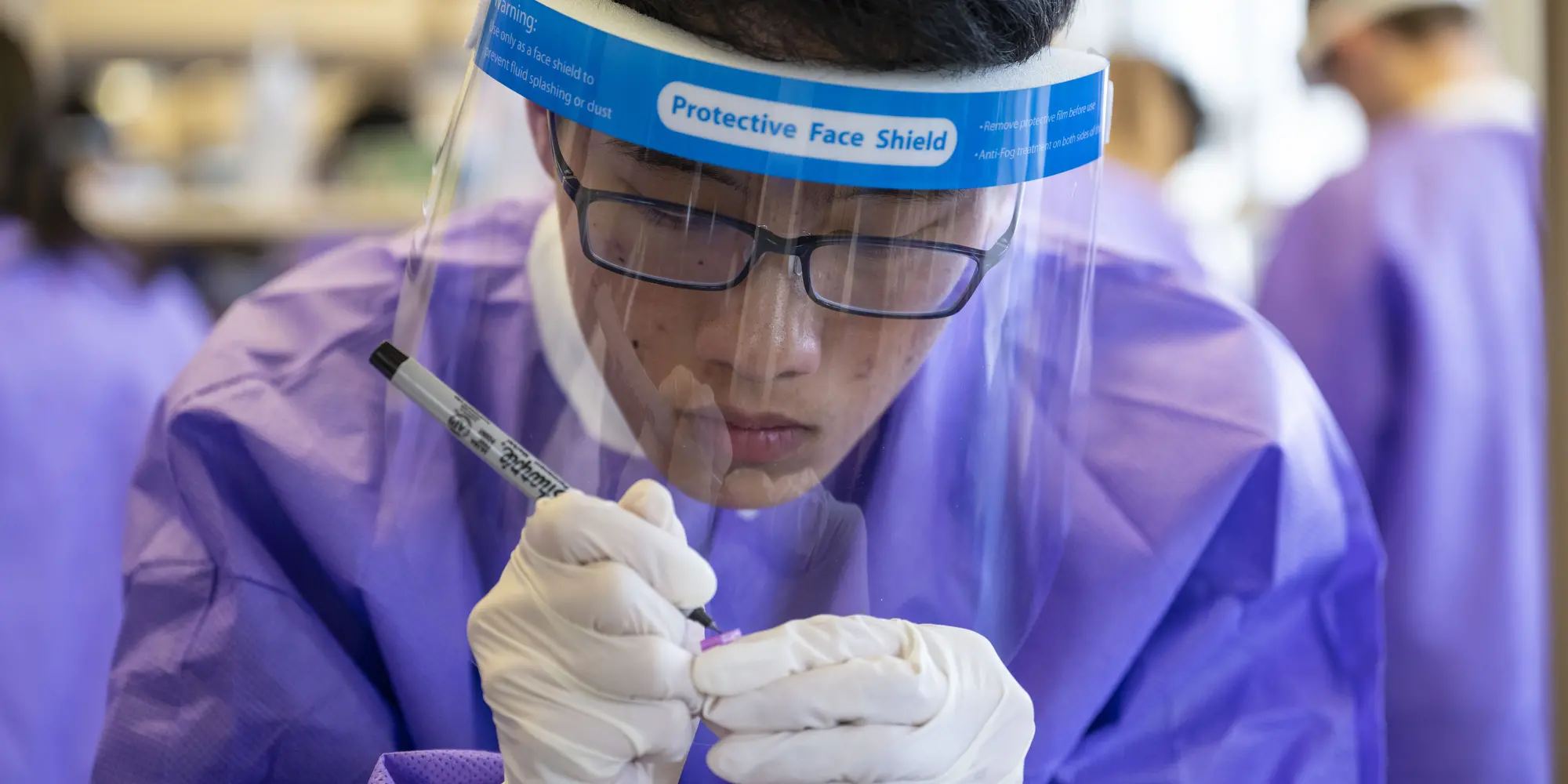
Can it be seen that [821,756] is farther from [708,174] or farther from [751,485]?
[708,174]

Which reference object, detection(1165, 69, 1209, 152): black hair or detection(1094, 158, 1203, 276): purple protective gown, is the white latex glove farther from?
detection(1165, 69, 1209, 152): black hair

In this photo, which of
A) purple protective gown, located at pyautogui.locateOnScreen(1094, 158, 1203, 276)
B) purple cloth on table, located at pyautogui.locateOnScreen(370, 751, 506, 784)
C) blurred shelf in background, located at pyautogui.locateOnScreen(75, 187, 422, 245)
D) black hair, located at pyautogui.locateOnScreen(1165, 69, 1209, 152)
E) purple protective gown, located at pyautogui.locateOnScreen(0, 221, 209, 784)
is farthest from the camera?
blurred shelf in background, located at pyautogui.locateOnScreen(75, 187, 422, 245)

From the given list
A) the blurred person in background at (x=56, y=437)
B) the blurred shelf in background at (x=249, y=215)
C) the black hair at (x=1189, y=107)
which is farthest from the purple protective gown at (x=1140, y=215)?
the blurred shelf in background at (x=249, y=215)

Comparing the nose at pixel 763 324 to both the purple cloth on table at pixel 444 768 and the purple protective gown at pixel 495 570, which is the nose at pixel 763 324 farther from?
the purple cloth on table at pixel 444 768

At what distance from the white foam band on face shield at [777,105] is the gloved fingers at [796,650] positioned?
0.69 ft

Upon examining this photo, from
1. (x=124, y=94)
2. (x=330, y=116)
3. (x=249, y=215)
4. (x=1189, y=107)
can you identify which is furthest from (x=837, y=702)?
(x=124, y=94)

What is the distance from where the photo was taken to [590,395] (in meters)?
0.66

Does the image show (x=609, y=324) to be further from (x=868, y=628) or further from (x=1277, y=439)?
(x=1277, y=439)

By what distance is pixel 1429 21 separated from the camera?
198 centimetres

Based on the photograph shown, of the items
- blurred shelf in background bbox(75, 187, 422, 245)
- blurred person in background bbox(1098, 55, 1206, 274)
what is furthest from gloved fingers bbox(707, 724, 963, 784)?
blurred shelf in background bbox(75, 187, 422, 245)

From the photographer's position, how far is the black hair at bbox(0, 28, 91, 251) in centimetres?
182

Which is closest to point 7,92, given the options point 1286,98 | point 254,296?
point 254,296

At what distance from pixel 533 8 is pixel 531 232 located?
0.24m

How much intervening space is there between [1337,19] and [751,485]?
1800mm
